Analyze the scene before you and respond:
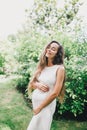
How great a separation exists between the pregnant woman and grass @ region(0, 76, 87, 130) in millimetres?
3063

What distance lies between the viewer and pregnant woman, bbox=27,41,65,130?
13.9ft

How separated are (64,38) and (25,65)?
1437 mm

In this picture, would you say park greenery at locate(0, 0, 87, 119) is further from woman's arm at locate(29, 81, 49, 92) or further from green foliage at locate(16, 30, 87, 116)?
woman's arm at locate(29, 81, 49, 92)

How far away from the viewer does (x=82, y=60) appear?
26.1ft

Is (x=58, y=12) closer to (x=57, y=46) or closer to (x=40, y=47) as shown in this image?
(x=40, y=47)

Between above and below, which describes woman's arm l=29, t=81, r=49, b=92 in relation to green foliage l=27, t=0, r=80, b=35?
below

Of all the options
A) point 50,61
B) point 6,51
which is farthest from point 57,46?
point 6,51

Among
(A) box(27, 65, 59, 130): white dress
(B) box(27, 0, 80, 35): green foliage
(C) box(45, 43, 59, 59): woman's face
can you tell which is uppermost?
(B) box(27, 0, 80, 35): green foliage

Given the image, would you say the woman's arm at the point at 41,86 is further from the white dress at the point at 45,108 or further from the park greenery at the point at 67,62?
the park greenery at the point at 67,62

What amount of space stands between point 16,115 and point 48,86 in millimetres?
4072

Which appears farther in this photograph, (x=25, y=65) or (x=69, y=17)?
(x=69, y=17)

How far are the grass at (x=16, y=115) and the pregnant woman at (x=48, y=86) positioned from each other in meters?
3.06

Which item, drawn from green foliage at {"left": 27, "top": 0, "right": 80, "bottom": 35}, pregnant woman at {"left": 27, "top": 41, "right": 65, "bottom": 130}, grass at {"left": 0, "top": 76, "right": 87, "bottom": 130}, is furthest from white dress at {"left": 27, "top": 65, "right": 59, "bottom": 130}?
green foliage at {"left": 27, "top": 0, "right": 80, "bottom": 35}

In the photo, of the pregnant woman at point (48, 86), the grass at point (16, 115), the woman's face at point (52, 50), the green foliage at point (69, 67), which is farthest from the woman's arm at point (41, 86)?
the green foliage at point (69, 67)
